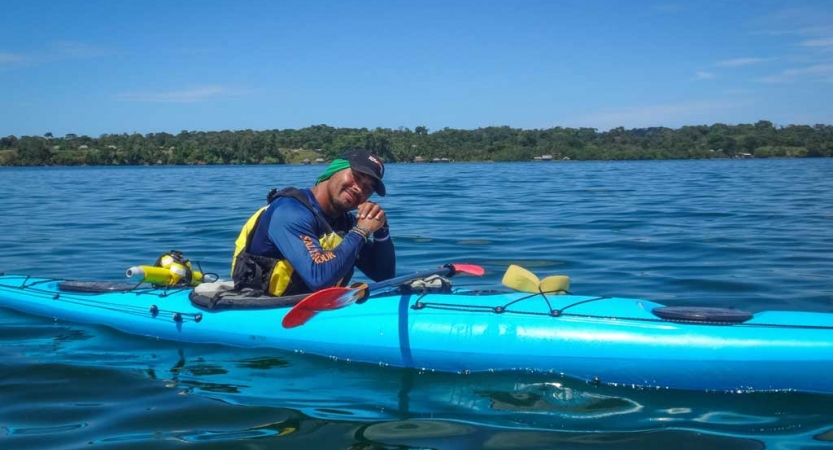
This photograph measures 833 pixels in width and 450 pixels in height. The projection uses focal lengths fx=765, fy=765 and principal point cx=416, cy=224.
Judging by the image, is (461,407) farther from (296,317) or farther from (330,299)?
(296,317)

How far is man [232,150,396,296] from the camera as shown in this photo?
454 centimetres

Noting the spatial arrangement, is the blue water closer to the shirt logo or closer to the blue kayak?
the blue kayak

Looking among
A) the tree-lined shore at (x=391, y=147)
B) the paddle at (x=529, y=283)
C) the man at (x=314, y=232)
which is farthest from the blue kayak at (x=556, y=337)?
the tree-lined shore at (x=391, y=147)

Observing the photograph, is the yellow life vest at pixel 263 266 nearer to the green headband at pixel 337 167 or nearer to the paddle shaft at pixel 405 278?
the green headband at pixel 337 167

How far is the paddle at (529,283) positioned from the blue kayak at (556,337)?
60 millimetres

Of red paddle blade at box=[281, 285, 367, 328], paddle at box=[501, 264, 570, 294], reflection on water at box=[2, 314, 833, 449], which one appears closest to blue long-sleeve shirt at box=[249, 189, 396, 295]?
red paddle blade at box=[281, 285, 367, 328]

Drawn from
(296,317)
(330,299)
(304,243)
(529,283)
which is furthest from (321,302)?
(529,283)

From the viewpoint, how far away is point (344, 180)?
15.6 ft

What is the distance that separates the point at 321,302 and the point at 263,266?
0.66 metres

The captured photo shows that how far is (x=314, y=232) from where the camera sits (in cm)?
469

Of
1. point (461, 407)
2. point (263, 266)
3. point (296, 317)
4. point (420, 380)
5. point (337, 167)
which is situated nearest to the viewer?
point (461, 407)

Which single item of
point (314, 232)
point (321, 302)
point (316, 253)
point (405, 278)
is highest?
point (314, 232)

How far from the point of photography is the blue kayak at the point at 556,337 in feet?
13.0

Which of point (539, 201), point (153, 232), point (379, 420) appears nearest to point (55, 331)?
point (379, 420)
